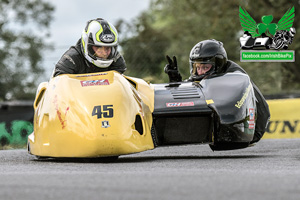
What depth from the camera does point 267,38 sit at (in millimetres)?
18625

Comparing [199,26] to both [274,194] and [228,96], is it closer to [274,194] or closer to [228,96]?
[228,96]

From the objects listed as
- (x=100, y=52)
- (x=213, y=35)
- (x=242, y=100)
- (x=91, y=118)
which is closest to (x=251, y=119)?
(x=242, y=100)

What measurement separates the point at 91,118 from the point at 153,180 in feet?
6.94

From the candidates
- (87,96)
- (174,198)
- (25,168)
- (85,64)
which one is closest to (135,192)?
(174,198)

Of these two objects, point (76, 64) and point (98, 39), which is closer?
point (98, 39)

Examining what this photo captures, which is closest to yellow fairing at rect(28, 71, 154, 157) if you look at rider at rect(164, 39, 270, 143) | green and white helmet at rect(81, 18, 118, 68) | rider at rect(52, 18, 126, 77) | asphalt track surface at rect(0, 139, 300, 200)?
asphalt track surface at rect(0, 139, 300, 200)

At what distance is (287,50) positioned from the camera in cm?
2223

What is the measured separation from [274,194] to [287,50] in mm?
18403

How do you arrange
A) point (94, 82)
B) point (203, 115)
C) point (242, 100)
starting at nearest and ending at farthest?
point (94, 82) → point (203, 115) → point (242, 100)

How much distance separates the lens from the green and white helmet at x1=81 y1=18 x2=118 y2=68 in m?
8.18

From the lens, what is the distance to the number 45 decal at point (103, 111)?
708cm

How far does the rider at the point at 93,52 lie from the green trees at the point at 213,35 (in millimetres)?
7481

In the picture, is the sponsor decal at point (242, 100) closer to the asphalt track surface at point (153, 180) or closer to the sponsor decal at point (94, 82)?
the asphalt track surface at point (153, 180)
